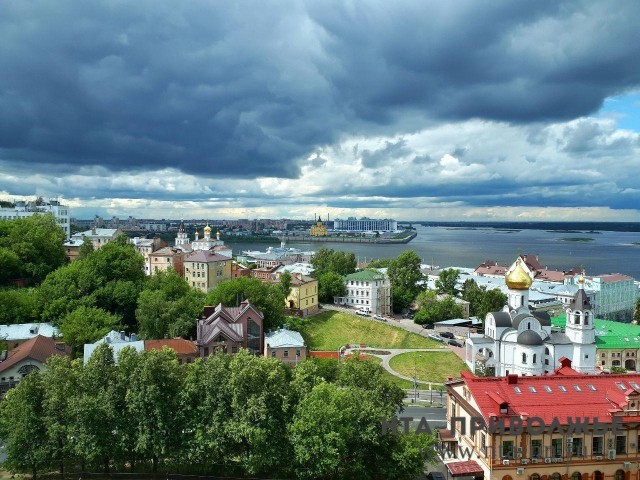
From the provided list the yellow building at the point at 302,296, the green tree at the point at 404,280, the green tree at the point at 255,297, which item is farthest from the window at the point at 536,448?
the green tree at the point at 404,280

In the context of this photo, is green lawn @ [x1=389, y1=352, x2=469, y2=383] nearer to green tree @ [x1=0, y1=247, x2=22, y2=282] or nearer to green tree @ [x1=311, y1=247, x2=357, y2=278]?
green tree @ [x1=311, y1=247, x2=357, y2=278]

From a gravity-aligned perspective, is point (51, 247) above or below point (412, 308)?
above

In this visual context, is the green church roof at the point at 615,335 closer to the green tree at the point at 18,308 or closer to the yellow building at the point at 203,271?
the yellow building at the point at 203,271

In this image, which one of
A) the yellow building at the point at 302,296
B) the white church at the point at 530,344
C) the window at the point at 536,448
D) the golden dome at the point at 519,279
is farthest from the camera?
the yellow building at the point at 302,296

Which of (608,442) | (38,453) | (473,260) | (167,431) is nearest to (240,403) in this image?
(167,431)

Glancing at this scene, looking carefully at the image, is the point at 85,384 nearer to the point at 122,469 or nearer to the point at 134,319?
the point at 122,469
